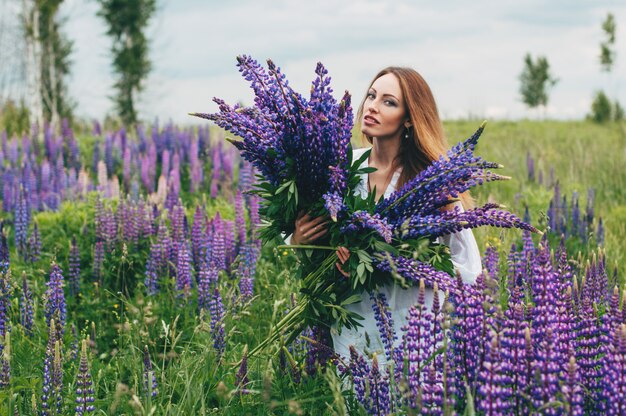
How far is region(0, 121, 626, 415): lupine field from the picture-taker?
8.10 ft

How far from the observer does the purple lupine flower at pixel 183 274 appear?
5105 mm

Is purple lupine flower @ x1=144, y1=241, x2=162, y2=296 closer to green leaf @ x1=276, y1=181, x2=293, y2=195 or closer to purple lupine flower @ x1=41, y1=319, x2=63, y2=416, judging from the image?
purple lupine flower @ x1=41, y1=319, x2=63, y2=416

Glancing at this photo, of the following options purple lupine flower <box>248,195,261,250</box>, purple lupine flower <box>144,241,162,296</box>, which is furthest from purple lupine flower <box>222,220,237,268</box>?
purple lupine flower <box>144,241,162,296</box>

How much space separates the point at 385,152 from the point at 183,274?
197cm

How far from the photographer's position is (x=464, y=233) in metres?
3.62

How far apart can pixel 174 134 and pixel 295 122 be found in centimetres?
772

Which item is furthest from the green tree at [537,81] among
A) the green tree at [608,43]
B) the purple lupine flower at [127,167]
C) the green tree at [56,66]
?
the purple lupine flower at [127,167]

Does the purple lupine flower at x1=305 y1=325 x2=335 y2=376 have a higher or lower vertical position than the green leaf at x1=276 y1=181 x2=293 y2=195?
lower

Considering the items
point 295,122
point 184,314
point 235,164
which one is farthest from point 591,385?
point 235,164

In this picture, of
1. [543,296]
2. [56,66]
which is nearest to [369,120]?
[543,296]

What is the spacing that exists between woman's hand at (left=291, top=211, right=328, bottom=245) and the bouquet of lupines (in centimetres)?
4

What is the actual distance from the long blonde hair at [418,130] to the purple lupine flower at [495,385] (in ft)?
5.24

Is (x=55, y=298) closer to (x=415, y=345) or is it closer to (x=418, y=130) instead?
(x=418, y=130)

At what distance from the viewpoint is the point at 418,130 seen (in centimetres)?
395
